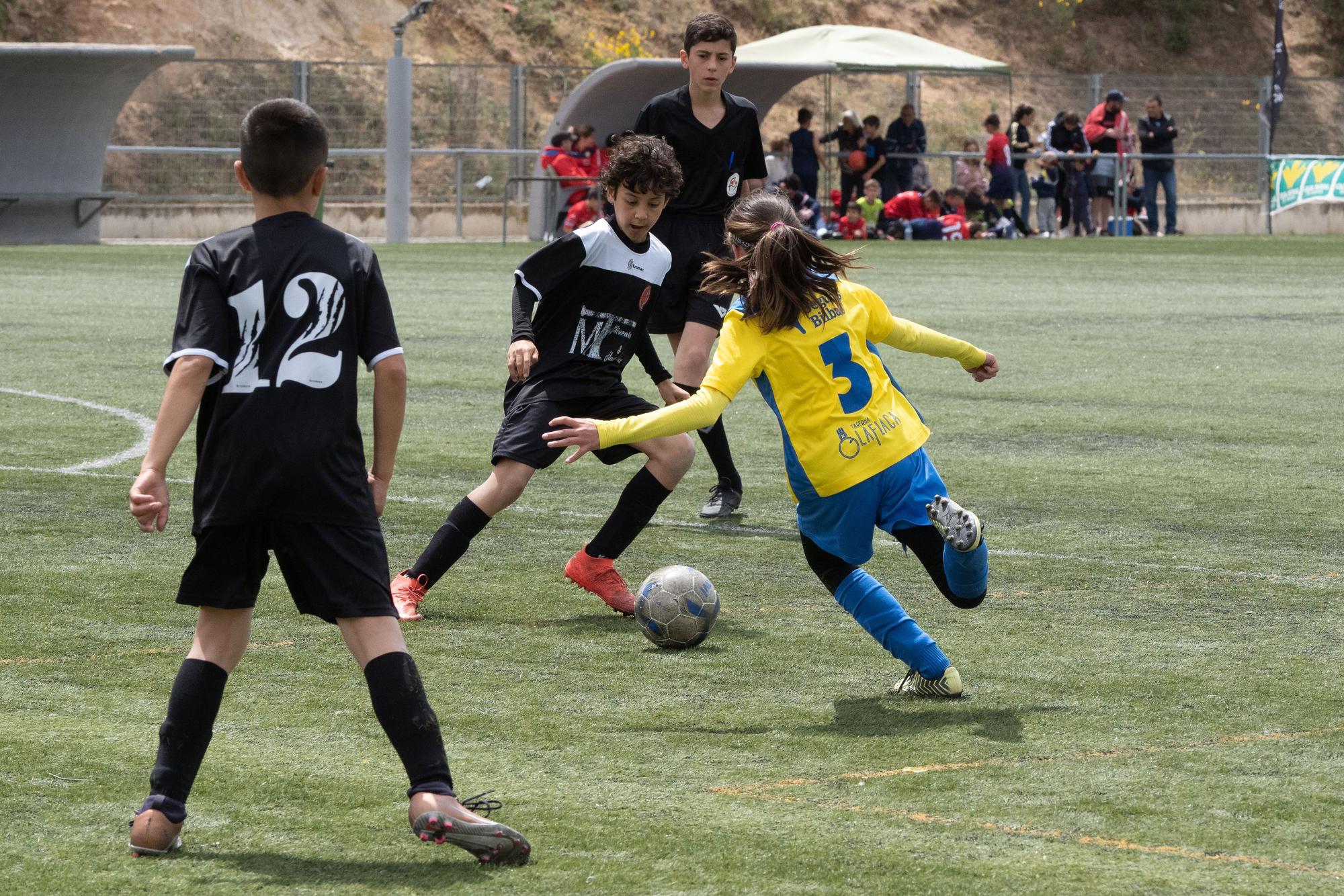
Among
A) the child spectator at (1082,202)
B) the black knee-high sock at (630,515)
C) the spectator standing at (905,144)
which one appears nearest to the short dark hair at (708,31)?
the black knee-high sock at (630,515)

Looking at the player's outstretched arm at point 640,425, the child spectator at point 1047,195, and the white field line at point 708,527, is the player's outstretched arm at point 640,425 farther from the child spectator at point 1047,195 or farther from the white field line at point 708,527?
the child spectator at point 1047,195

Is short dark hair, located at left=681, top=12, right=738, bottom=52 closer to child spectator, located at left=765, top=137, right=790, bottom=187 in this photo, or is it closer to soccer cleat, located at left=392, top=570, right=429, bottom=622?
soccer cleat, located at left=392, top=570, right=429, bottom=622

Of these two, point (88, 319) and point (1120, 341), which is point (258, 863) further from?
point (88, 319)

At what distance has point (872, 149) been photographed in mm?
31703

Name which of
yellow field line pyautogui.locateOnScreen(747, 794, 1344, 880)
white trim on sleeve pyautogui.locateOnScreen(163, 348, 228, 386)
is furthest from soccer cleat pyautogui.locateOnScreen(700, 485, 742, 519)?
white trim on sleeve pyautogui.locateOnScreen(163, 348, 228, 386)

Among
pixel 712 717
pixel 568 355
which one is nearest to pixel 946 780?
pixel 712 717

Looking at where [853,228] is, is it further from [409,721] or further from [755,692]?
[409,721]

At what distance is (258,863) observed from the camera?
392cm

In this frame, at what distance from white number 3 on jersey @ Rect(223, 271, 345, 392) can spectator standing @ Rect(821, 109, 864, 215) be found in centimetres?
2807

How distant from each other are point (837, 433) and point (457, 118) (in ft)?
107

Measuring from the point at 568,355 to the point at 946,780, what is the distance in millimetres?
2439

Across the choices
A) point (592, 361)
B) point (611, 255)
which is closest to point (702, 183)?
point (611, 255)

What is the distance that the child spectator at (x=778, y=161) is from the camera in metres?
31.6

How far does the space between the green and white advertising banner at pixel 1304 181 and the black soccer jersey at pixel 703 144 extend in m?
28.4
